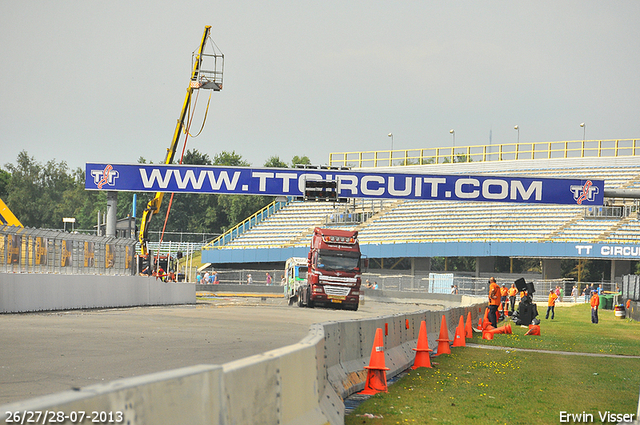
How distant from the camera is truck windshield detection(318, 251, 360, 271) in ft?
116

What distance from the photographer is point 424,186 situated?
116 feet

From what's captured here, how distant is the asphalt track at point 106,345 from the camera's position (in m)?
9.67

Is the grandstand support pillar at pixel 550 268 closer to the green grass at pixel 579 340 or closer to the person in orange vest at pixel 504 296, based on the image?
the person in orange vest at pixel 504 296

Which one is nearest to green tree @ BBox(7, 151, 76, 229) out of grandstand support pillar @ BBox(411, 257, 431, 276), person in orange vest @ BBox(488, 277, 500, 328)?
grandstand support pillar @ BBox(411, 257, 431, 276)

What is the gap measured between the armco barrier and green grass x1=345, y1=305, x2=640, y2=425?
2.89 ft

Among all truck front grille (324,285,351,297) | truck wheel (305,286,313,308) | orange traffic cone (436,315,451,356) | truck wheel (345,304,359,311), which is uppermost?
orange traffic cone (436,315,451,356)

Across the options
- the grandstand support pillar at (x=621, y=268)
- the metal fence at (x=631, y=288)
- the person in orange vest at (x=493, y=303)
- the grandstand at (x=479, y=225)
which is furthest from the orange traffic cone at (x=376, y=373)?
the grandstand support pillar at (x=621, y=268)

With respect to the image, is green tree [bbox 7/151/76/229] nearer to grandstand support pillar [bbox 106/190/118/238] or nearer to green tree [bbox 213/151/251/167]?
green tree [bbox 213/151/251/167]

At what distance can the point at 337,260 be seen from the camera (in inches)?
1395

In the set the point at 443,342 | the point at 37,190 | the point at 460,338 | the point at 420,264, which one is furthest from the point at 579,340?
the point at 37,190

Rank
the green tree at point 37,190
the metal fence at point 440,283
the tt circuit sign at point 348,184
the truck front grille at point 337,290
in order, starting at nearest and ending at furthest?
the tt circuit sign at point 348,184
the truck front grille at point 337,290
the metal fence at point 440,283
the green tree at point 37,190

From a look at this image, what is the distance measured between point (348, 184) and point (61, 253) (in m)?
14.6

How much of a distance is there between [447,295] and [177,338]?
126 feet

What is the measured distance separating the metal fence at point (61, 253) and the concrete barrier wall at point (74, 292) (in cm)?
25
